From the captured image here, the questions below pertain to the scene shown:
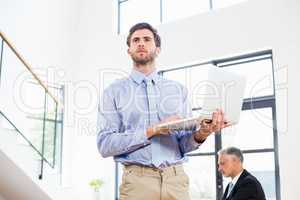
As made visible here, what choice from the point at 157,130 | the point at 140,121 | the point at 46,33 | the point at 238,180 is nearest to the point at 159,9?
the point at 46,33

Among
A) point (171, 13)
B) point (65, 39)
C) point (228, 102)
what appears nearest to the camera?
point (228, 102)

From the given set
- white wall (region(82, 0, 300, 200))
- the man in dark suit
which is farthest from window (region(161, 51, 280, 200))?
the man in dark suit

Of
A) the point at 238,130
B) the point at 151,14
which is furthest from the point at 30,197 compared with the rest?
the point at 151,14

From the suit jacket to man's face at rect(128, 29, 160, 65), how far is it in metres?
2.03

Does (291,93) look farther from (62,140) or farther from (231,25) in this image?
(62,140)

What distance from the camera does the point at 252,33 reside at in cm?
494

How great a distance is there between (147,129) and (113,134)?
0.14 metres

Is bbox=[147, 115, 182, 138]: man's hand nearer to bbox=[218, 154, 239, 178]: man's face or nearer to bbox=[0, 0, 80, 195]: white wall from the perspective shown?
bbox=[218, 154, 239, 178]: man's face

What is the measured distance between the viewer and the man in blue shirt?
138 centimetres

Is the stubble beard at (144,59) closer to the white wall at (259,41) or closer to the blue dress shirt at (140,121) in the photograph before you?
the blue dress shirt at (140,121)

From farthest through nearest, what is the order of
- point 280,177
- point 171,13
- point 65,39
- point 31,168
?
1. point 65,39
2. point 171,13
3. point 280,177
4. point 31,168

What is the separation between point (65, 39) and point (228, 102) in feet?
19.3

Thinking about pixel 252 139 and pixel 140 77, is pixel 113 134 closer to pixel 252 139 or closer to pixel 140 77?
pixel 140 77

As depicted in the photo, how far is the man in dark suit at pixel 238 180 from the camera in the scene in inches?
126
